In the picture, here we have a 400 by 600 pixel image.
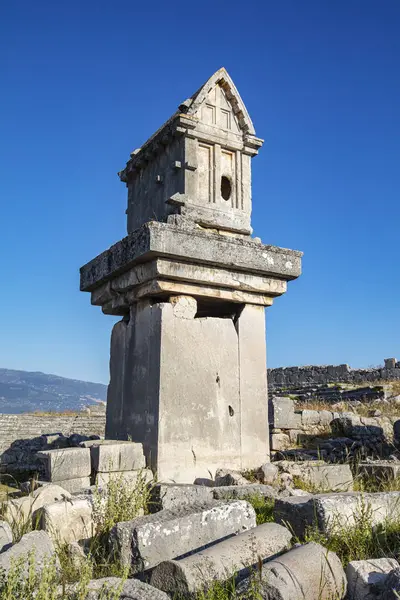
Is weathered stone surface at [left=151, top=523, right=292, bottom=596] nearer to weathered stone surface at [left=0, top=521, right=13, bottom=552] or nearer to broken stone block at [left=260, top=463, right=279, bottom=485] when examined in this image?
weathered stone surface at [left=0, top=521, right=13, bottom=552]

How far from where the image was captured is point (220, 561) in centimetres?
267

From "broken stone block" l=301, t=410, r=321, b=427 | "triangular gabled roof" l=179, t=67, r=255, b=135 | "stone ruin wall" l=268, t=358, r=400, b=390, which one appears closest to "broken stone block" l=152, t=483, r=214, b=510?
"triangular gabled roof" l=179, t=67, r=255, b=135

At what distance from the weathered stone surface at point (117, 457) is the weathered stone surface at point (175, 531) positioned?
1335 millimetres

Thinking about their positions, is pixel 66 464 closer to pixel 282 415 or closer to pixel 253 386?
pixel 253 386

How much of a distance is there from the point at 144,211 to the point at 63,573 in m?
4.30

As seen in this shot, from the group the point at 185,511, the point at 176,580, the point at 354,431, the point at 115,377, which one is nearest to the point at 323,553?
the point at 176,580

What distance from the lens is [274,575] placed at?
2.35 metres

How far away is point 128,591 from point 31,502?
155 centimetres

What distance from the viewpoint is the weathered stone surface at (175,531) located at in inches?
114

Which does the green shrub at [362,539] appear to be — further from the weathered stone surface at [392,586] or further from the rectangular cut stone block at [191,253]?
the rectangular cut stone block at [191,253]

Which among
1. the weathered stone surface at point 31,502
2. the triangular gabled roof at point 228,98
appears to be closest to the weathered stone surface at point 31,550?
the weathered stone surface at point 31,502

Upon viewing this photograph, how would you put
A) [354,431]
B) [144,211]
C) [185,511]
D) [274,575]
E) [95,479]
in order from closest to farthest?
[274,575] → [185,511] → [95,479] → [144,211] → [354,431]

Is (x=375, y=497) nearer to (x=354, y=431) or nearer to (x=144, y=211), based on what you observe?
(x=144, y=211)

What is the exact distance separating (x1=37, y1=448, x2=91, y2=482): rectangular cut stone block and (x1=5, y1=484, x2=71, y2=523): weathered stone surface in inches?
15.7
